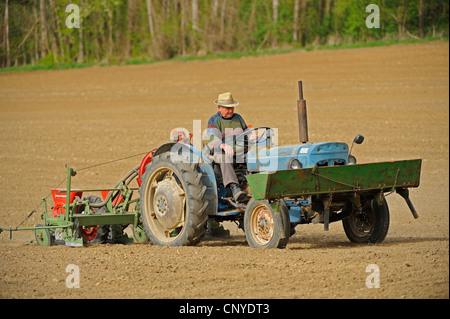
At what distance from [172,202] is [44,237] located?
1.82 metres

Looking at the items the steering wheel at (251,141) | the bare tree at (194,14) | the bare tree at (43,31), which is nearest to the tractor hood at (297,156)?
the steering wheel at (251,141)

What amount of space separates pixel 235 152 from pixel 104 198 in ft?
7.40

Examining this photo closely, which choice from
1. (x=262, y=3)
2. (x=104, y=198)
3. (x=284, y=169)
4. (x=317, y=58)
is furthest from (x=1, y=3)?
(x=262, y=3)

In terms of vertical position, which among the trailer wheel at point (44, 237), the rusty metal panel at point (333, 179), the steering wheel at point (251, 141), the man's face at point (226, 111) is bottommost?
the trailer wheel at point (44, 237)

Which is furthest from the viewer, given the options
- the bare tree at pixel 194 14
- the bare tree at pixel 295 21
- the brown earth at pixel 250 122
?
the bare tree at pixel 194 14

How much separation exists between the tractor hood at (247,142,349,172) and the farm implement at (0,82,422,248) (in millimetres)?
11

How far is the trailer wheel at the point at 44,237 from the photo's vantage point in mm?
9617

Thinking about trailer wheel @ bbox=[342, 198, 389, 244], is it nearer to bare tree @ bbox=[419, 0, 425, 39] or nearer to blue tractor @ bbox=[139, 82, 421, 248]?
blue tractor @ bbox=[139, 82, 421, 248]

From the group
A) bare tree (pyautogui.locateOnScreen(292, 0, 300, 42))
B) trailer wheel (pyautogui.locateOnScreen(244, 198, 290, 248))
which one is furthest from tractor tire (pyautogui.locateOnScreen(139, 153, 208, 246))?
bare tree (pyautogui.locateOnScreen(292, 0, 300, 42))

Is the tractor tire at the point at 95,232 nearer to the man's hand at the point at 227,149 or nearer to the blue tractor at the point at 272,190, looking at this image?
the blue tractor at the point at 272,190

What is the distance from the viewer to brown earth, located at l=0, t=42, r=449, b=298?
22.2ft

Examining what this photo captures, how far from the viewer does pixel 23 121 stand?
23.1 m

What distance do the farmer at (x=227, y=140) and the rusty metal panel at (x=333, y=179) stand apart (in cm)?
60

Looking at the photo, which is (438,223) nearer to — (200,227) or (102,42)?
(200,227)
